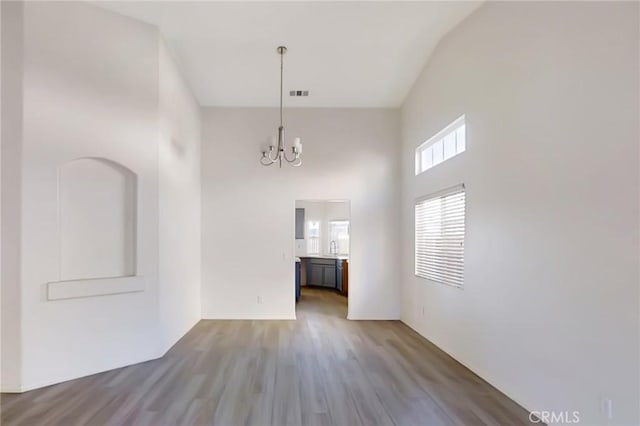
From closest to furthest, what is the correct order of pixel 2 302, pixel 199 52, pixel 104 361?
pixel 2 302, pixel 104 361, pixel 199 52

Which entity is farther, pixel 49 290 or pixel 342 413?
pixel 49 290

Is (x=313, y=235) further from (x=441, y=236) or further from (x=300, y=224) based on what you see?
(x=441, y=236)

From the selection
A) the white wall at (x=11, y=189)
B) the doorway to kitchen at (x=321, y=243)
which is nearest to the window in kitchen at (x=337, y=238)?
the doorway to kitchen at (x=321, y=243)

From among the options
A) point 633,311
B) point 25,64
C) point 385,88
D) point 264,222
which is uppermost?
point 385,88

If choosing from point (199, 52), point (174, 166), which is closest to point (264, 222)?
point (174, 166)

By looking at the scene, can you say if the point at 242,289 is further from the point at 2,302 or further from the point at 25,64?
the point at 25,64

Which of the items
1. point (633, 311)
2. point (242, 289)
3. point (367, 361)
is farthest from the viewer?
point (242, 289)

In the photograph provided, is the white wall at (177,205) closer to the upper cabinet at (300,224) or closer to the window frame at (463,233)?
the window frame at (463,233)

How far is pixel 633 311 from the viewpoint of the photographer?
1890mm

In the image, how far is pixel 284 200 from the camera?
5.87 m

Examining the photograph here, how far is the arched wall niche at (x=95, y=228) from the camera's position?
3295mm

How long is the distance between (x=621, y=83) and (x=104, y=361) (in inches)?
192

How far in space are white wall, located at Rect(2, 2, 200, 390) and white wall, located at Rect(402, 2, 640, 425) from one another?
3.55m

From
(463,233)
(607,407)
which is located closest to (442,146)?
(463,233)
